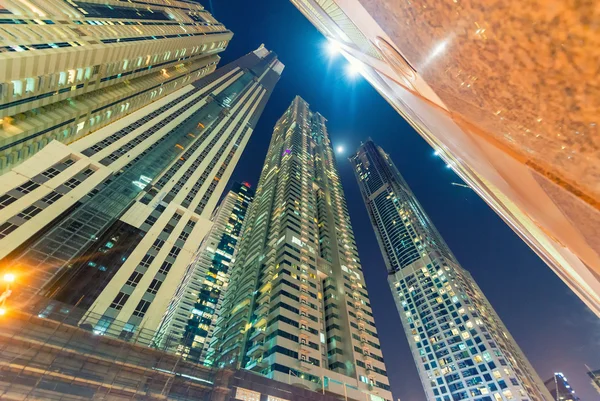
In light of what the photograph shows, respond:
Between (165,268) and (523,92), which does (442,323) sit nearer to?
(165,268)

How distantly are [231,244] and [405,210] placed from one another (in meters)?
61.0

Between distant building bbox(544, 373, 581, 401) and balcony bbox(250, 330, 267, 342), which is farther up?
distant building bbox(544, 373, 581, 401)

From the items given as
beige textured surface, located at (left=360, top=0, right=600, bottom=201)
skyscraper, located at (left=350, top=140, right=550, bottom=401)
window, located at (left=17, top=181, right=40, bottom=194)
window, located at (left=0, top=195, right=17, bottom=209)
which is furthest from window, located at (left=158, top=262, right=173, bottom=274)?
skyscraper, located at (left=350, top=140, right=550, bottom=401)

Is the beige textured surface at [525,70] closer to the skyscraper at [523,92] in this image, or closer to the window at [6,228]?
the skyscraper at [523,92]

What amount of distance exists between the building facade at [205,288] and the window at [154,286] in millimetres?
17614

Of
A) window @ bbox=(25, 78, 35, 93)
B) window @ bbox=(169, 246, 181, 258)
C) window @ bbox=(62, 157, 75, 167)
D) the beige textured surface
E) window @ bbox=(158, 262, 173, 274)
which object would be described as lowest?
the beige textured surface

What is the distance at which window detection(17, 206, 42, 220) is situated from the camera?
26.7 metres

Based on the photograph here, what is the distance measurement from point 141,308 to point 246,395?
14.7m

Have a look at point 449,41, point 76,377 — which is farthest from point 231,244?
point 449,41

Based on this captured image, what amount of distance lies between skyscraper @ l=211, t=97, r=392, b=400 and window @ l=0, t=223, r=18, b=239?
2566 cm

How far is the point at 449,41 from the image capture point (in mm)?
1352

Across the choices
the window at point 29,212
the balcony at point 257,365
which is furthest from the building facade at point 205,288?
the window at point 29,212

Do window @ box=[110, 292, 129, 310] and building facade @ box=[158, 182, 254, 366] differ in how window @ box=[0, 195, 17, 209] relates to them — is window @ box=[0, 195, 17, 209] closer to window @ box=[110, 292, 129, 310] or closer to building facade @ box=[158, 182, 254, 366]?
window @ box=[110, 292, 129, 310]

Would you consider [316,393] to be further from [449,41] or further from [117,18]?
[117,18]
